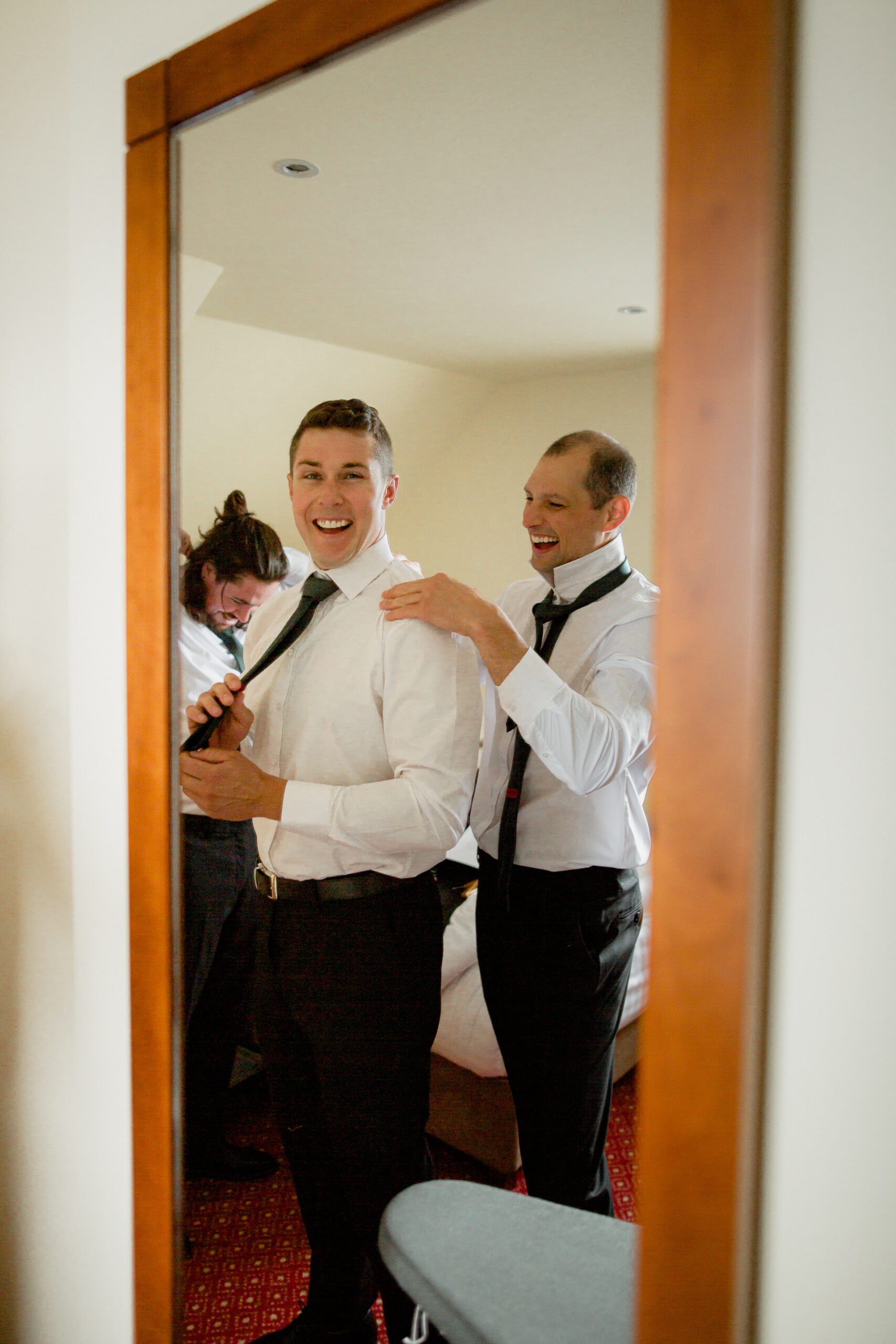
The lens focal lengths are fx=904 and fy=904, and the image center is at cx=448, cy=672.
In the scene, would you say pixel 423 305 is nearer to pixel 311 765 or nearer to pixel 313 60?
pixel 313 60

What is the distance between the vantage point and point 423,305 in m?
0.90

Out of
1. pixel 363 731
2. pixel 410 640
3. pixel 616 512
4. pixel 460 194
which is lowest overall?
pixel 363 731

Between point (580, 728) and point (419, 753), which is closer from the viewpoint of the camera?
point (580, 728)

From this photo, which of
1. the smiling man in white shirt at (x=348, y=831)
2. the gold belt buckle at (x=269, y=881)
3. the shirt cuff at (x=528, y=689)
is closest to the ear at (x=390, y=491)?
the smiling man in white shirt at (x=348, y=831)

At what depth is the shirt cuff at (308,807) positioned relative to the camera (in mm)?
995

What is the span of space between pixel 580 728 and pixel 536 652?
0.08 meters

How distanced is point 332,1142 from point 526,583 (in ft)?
2.19

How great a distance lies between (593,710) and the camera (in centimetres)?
79

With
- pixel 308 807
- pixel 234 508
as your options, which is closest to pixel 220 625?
pixel 234 508

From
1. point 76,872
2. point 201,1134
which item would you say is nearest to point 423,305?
point 76,872

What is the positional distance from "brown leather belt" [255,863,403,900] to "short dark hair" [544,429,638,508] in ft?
1.50

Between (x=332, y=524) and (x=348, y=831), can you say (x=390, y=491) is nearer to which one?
(x=332, y=524)

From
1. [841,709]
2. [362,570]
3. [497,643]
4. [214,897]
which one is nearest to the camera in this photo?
[841,709]

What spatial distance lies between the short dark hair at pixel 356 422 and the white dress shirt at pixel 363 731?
9cm
